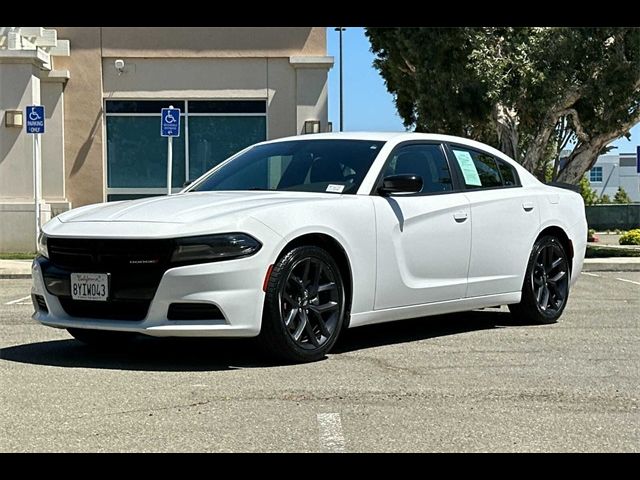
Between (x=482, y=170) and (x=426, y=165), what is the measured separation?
753mm

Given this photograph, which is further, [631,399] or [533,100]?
[533,100]

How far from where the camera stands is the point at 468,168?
27.5ft

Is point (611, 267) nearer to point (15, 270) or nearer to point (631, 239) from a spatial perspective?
point (15, 270)

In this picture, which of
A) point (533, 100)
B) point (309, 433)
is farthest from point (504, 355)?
point (533, 100)

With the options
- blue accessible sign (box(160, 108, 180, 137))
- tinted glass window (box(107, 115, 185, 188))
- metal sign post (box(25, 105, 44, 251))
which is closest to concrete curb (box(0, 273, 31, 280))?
metal sign post (box(25, 105, 44, 251))

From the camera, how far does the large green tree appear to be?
21.0 m

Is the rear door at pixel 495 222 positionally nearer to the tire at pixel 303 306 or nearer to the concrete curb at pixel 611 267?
the tire at pixel 303 306

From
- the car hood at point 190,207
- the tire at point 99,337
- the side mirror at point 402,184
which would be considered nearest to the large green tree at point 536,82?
the side mirror at point 402,184

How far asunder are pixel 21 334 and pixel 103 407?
315 centimetres

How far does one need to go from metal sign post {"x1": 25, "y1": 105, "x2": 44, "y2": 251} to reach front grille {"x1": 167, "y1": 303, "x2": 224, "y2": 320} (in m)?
12.7

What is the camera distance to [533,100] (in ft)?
70.0

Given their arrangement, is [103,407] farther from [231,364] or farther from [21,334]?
[21,334]

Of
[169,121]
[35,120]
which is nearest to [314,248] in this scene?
[169,121]

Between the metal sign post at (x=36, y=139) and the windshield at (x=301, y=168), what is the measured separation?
35.6 feet
